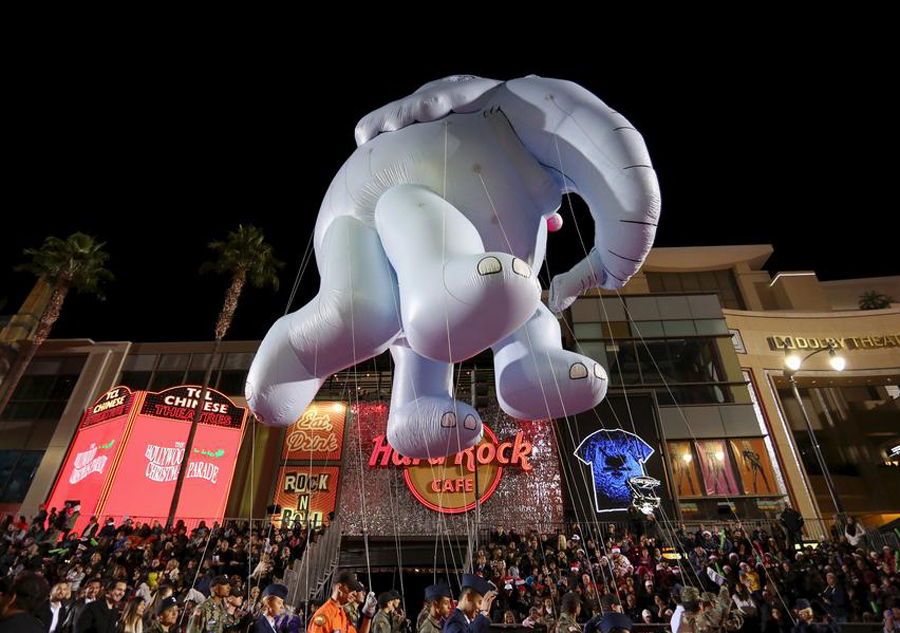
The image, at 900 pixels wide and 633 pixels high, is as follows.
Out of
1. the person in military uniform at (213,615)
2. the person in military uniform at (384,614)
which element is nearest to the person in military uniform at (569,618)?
the person in military uniform at (384,614)

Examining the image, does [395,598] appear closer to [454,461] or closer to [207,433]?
[454,461]

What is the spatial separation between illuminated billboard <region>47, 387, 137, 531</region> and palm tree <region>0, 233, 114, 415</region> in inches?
132

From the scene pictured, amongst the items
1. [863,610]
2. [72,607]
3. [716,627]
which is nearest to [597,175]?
[716,627]

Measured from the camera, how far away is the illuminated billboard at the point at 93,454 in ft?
61.3

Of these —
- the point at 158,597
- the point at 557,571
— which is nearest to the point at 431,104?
the point at 158,597

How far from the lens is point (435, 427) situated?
10.2 feet

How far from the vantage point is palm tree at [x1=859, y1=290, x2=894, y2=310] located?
27453 mm

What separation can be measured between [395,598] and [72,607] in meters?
4.09

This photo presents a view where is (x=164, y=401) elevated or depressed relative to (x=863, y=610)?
elevated

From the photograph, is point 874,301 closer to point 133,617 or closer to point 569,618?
point 569,618

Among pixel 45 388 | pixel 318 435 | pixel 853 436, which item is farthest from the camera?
pixel 853 436

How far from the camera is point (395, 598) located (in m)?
5.08

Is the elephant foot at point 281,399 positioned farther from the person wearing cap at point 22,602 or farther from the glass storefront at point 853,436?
the glass storefront at point 853,436

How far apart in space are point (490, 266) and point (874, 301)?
33379 millimetres
